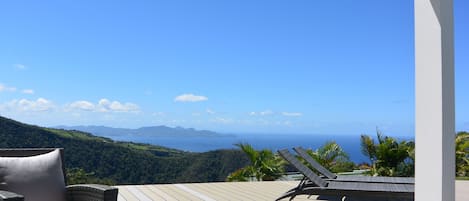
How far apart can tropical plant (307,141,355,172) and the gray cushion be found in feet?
19.7

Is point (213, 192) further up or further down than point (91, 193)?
further down

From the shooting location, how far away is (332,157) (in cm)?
861

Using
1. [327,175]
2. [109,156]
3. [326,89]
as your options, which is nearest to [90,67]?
→ [109,156]

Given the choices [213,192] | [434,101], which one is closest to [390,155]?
[213,192]

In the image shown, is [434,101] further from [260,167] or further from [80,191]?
[260,167]

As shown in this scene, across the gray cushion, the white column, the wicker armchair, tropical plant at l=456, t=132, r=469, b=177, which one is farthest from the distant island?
the white column

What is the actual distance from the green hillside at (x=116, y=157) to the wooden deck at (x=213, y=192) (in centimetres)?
436

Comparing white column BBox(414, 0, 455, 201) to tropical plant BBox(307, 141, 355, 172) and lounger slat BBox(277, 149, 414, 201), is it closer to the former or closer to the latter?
lounger slat BBox(277, 149, 414, 201)

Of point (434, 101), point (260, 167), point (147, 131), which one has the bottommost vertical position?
point (260, 167)

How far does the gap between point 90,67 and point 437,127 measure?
26.2 meters

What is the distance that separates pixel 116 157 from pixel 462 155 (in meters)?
10.5

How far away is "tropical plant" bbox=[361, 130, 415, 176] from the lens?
8000mm

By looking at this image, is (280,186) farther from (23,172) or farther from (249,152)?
(23,172)

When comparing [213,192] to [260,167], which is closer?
[213,192]
